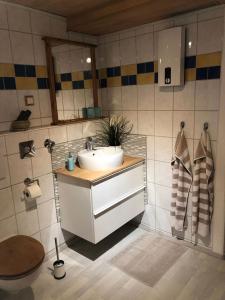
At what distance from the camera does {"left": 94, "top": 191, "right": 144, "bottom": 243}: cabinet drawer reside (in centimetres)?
201

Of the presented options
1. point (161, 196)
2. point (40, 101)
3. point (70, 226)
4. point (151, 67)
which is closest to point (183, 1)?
point (151, 67)

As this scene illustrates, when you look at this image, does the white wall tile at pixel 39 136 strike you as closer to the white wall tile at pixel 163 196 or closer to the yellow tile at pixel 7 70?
the yellow tile at pixel 7 70

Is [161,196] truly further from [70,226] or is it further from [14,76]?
[14,76]

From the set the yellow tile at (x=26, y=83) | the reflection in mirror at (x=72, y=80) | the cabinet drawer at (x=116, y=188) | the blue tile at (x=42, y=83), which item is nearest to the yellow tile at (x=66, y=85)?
the reflection in mirror at (x=72, y=80)

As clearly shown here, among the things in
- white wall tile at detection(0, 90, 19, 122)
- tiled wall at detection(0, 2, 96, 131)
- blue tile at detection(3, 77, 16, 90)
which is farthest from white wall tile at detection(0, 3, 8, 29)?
white wall tile at detection(0, 90, 19, 122)

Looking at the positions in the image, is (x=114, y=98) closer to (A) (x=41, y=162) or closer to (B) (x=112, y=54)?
(B) (x=112, y=54)

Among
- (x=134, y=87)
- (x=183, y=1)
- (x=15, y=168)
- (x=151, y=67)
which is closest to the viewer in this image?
(x=183, y=1)

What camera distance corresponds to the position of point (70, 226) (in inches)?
85.9

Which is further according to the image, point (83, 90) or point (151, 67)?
point (83, 90)

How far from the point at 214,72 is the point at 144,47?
68 centimetres

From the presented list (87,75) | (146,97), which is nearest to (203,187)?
(146,97)

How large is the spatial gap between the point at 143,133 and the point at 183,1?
3.72 feet

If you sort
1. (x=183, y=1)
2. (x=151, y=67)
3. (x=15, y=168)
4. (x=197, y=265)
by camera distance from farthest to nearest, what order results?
(x=151, y=67) → (x=197, y=265) → (x=15, y=168) → (x=183, y=1)

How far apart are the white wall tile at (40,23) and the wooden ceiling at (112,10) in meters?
0.05
